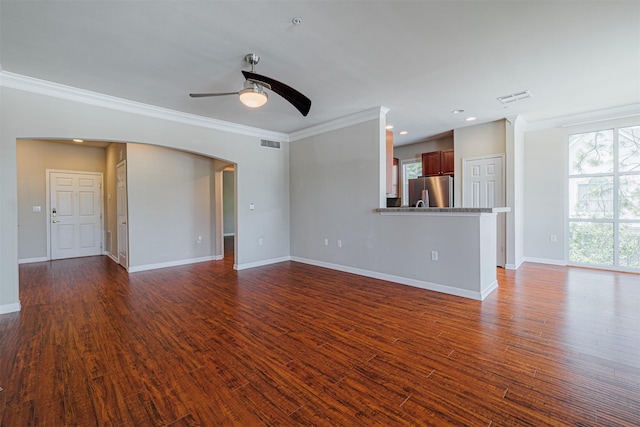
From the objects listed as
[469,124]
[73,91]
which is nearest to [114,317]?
[73,91]

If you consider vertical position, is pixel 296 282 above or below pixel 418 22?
below

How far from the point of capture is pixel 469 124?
5.47 metres

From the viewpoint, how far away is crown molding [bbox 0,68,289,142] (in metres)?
3.22

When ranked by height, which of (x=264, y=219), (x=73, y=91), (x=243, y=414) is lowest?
(x=243, y=414)

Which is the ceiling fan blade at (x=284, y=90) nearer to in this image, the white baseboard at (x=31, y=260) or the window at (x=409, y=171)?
the window at (x=409, y=171)

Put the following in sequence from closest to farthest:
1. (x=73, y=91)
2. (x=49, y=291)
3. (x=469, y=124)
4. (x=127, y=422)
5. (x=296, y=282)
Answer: (x=127, y=422), (x=73, y=91), (x=49, y=291), (x=296, y=282), (x=469, y=124)

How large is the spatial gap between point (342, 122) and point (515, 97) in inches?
103

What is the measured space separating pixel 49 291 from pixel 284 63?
4.62 metres

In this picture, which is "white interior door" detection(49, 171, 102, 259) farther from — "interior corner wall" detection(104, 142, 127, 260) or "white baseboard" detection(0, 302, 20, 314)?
"white baseboard" detection(0, 302, 20, 314)

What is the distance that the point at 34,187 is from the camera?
620cm

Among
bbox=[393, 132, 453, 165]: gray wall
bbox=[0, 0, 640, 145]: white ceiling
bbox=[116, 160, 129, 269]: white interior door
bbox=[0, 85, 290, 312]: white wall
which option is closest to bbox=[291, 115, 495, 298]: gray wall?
bbox=[0, 85, 290, 312]: white wall

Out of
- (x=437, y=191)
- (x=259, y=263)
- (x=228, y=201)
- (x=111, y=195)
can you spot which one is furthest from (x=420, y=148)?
(x=111, y=195)

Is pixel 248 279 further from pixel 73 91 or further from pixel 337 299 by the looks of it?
pixel 73 91

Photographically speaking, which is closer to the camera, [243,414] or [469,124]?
[243,414]
